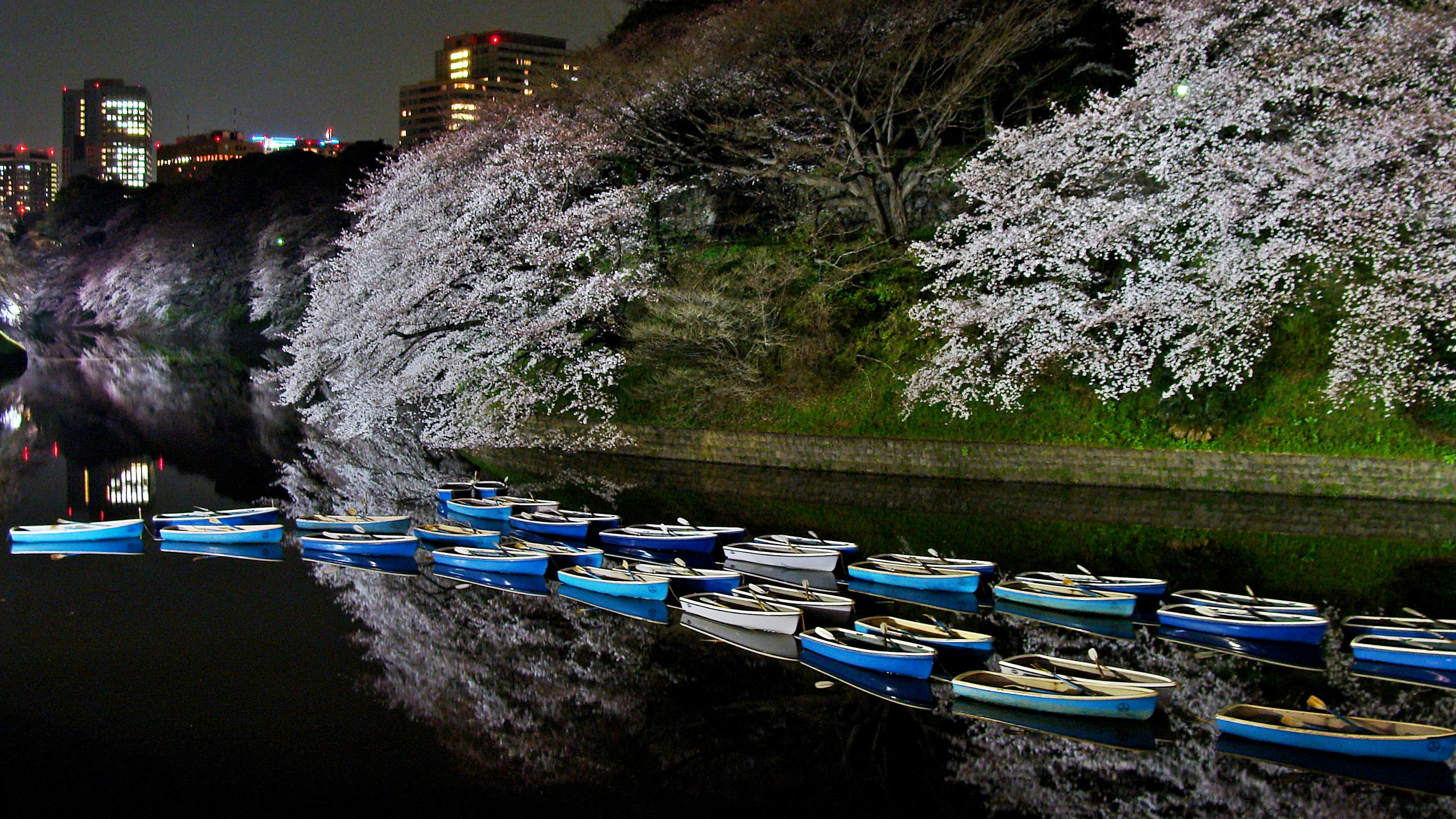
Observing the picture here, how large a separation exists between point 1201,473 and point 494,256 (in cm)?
1643

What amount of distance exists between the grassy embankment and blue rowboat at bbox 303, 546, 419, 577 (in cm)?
883

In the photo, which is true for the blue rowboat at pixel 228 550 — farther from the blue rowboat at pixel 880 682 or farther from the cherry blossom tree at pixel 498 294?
the blue rowboat at pixel 880 682

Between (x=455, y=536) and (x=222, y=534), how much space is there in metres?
3.69

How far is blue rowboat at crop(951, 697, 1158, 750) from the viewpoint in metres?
8.28

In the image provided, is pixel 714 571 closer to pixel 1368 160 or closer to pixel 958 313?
pixel 958 313

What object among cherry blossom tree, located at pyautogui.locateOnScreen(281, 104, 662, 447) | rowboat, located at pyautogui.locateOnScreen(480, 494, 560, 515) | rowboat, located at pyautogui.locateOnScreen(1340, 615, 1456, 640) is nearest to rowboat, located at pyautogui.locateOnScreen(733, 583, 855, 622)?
rowboat, located at pyautogui.locateOnScreen(480, 494, 560, 515)

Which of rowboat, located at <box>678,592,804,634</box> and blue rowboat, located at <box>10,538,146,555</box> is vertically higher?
blue rowboat, located at <box>10,538,146,555</box>

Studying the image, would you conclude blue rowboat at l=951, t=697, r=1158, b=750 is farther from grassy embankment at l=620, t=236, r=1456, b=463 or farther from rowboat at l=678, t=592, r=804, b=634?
grassy embankment at l=620, t=236, r=1456, b=463

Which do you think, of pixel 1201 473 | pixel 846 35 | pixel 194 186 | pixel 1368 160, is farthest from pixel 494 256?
pixel 194 186

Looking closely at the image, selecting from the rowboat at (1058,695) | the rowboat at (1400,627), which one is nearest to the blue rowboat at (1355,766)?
the rowboat at (1058,695)

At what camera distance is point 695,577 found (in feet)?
39.4

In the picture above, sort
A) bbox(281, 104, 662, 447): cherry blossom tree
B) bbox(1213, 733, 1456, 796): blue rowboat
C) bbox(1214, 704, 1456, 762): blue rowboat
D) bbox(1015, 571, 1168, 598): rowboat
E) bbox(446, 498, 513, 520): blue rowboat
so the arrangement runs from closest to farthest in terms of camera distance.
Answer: bbox(1213, 733, 1456, 796): blue rowboat < bbox(1214, 704, 1456, 762): blue rowboat < bbox(1015, 571, 1168, 598): rowboat < bbox(446, 498, 513, 520): blue rowboat < bbox(281, 104, 662, 447): cherry blossom tree

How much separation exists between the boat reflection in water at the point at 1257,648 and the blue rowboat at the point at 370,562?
384 inches

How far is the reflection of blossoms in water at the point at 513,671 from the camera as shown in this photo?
27.1 ft
